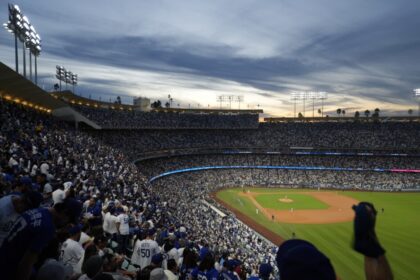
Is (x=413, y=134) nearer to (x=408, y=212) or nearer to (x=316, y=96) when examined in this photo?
(x=316, y=96)

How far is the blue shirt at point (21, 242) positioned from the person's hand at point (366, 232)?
2.92 m

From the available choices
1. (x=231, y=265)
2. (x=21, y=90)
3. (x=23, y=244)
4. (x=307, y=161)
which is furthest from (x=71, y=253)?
(x=307, y=161)

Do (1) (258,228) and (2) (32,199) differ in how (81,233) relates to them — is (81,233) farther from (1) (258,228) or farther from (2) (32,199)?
(1) (258,228)

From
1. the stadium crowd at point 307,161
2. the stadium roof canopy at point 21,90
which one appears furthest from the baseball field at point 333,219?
the stadium roof canopy at point 21,90

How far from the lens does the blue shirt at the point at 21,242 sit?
325 centimetres

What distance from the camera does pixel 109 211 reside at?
452 inches

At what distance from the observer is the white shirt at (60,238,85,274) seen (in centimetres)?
603

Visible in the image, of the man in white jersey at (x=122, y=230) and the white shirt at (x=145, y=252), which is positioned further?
the man in white jersey at (x=122, y=230)

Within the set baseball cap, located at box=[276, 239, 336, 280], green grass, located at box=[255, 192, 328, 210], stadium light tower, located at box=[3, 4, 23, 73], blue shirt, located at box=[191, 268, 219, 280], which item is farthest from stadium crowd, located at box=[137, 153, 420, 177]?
baseball cap, located at box=[276, 239, 336, 280]

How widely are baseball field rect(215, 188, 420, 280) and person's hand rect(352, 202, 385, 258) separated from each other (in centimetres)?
2487

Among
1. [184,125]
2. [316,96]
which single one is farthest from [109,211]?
[316,96]

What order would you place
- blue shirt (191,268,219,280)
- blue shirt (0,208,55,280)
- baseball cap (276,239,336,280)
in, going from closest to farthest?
baseball cap (276,239,336,280)
blue shirt (0,208,55,280)
blue shirt (191,268,219,280)

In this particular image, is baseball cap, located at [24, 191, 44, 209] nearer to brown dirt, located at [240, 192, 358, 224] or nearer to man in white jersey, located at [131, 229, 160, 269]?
man in white jersey, located at [131, 229, 160, 269]

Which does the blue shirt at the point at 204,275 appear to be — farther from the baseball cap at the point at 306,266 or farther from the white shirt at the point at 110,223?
the baseball cap at the point at 306,266
